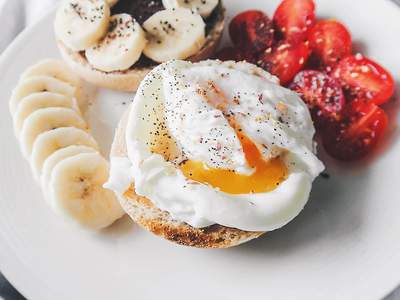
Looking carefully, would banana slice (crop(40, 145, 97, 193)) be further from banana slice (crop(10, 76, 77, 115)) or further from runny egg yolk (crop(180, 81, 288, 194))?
runny egg yolk (crop(180, 81, 288, 194))

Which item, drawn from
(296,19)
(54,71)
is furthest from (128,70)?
(296,19)

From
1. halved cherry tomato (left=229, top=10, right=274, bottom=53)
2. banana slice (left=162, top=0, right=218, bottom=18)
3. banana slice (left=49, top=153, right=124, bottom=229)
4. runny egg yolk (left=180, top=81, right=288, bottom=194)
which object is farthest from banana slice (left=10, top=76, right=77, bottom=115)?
runny egg yolk (left=180, top=81, right=288, bottom=194)

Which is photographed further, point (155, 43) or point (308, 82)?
point (155, 43)

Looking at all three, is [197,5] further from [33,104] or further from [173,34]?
[33,104]

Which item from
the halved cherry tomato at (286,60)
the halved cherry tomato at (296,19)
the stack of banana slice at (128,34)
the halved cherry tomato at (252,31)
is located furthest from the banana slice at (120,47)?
the halved cherry tomato at (296,19)

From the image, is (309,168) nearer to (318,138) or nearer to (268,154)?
(268,154)

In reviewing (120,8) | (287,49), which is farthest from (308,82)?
(120,8)
